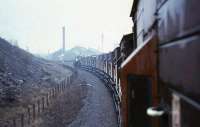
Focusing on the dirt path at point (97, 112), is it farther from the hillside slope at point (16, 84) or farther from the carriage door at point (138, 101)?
the carriage door at point (138, 101)

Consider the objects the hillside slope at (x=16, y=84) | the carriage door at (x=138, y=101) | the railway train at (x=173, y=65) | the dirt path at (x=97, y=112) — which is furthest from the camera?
the hillside slope at (x=16, y=84)

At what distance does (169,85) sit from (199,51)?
41.5 inches

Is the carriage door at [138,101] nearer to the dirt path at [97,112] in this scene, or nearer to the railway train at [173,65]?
the railway train at [173,65]

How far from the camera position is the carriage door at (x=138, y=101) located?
4.95m

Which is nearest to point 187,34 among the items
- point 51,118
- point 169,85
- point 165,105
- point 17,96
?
point 169,85

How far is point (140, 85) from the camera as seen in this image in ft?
16.6

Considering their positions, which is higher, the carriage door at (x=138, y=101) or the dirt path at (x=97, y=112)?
the carriage door at (x=138, y=101)

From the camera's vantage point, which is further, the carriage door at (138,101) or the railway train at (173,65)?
the carriage door at (138,101)

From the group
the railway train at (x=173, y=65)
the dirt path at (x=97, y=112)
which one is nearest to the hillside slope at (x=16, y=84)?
the dirt path at (x=97, y=112)

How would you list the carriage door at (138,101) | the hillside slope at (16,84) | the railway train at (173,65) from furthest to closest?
1. the hillside slope at (16,84)
2. the carriage door at (138,101)
3. the railway train at (173,65)

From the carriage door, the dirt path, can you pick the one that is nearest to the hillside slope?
the dirt path

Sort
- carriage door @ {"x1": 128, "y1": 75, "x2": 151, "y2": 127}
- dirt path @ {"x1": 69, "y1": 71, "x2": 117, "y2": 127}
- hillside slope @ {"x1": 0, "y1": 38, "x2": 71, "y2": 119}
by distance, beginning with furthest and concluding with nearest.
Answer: hillside slope @ {"x1": 0, "y1": 38, "x2": 71, "y2": 119}
dirt path @ {"x1": 69, "y1": 71, "x2": 117, "y2": 127}
carriage door @ {"x1": 128, "y1": 75, "x2": 151, "y2": 127}

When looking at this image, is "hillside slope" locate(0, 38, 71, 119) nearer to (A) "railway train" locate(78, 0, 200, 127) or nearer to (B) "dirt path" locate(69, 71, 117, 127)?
(B) "dirt path" locate(69, 71, 117, 127)

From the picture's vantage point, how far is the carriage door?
16.3 ft
